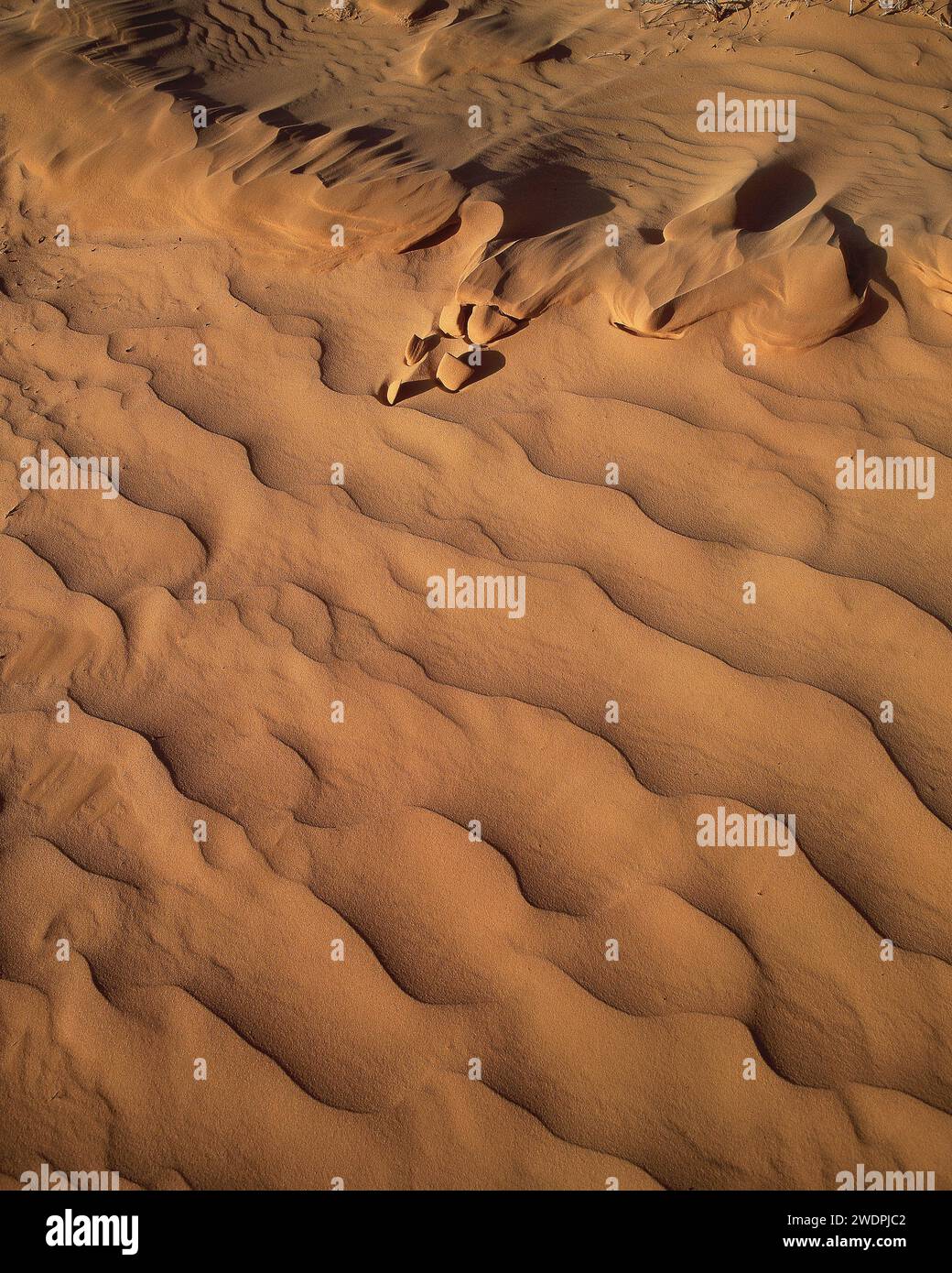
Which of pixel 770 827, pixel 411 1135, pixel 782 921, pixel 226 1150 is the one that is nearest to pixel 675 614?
pixel 770 827

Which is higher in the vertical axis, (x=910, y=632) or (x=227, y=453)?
(x=227, y=453)

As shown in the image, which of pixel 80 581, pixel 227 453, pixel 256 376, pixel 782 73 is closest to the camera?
pixel 80 581

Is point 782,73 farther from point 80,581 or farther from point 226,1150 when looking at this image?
point 226,1150

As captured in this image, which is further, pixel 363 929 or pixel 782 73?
pixel 782 73

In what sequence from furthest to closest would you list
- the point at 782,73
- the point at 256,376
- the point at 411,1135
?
1. the point at 782,73
2. the point at 256,376
3. the point at 411,1135

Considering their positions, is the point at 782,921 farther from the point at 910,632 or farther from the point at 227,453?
the point at 227,453

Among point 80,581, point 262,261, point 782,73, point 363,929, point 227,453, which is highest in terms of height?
point 782,73
